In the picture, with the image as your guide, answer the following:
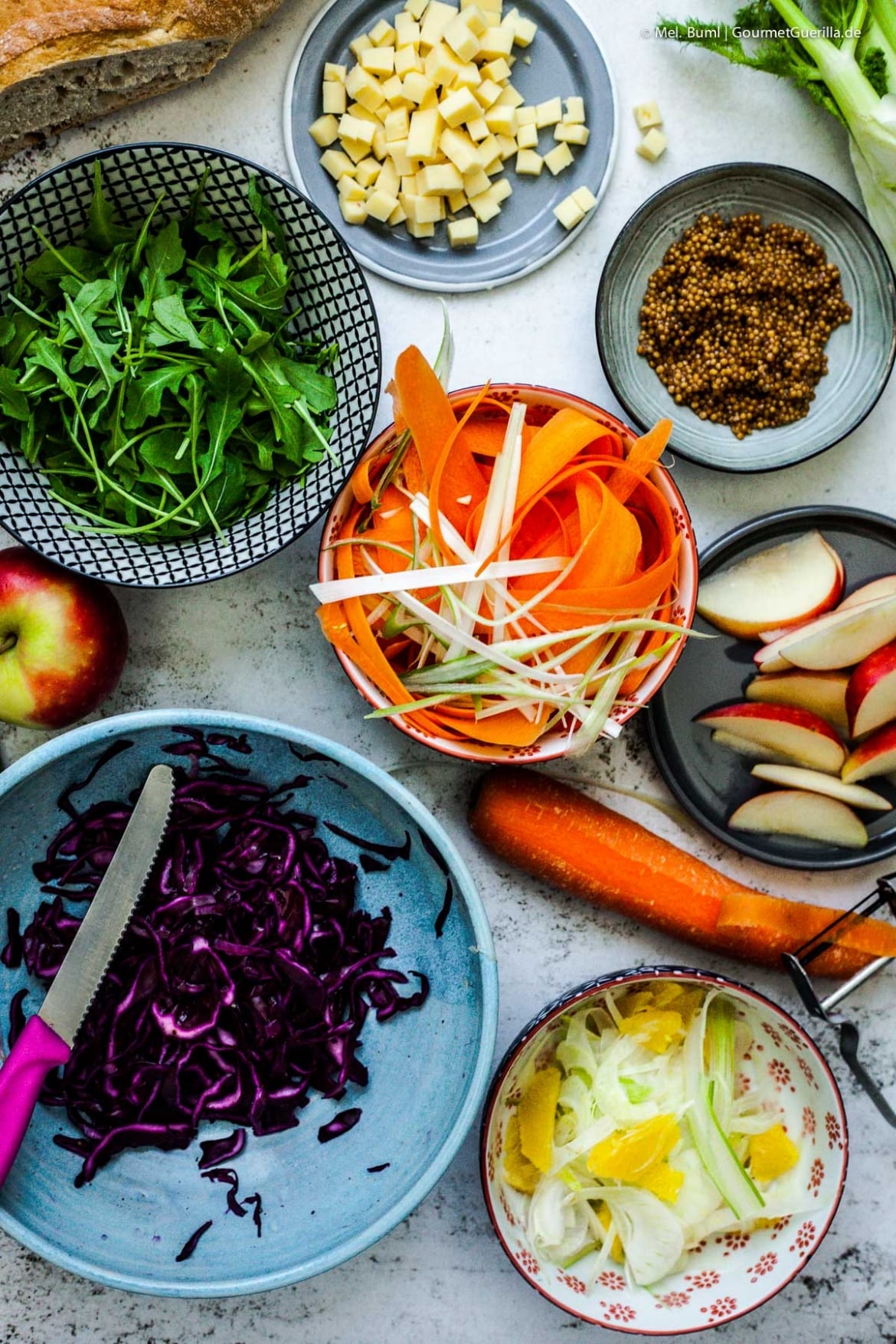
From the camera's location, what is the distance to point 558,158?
187cm

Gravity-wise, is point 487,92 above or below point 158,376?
above

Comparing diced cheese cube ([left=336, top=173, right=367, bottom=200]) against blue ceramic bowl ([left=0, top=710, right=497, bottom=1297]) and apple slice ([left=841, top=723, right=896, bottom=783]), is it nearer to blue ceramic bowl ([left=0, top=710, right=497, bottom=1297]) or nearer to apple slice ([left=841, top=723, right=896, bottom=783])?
blue ceramic bowl ([left=0, top=710, right=497, bottom=1297])

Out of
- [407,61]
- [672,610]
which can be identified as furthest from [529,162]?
[672,610]

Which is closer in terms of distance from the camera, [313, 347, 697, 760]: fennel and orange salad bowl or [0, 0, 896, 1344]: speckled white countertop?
[313, 347, 697, 760]: fennel and orange salad bowl

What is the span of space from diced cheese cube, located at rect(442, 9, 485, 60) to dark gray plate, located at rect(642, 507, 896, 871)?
3.15ft

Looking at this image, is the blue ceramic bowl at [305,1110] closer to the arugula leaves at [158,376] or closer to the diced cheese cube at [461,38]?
the arugula leaves at [158,376]

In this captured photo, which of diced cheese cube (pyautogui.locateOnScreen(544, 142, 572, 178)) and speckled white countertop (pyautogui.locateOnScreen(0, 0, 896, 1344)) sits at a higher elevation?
diced cheese cube (pyautogui.locateOnScreen(544, 142, 572, 178))

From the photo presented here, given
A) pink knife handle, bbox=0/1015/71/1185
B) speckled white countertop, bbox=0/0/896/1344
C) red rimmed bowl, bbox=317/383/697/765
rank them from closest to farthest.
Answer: pink knife handle, bbox=0/1015/71/1185, red rimmed bowl, bbox=317/383/697/765, speckled white countertop, bbox=0/0/896/1344

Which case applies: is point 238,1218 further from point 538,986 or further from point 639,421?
point 639,421

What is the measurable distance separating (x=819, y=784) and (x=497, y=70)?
1.37 metres

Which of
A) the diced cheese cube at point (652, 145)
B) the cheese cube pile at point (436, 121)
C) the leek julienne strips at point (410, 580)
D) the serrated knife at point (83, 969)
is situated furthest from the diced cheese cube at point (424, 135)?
the serrated knife at point (83, 969)

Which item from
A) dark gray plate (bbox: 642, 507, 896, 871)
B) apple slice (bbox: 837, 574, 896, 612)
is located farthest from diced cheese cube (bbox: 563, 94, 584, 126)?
apple slice (bbox: 837, 574, 896, 612)

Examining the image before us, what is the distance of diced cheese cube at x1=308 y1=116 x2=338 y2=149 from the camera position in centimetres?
183

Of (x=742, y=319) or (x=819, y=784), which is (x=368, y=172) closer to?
(x=742, y=319)
